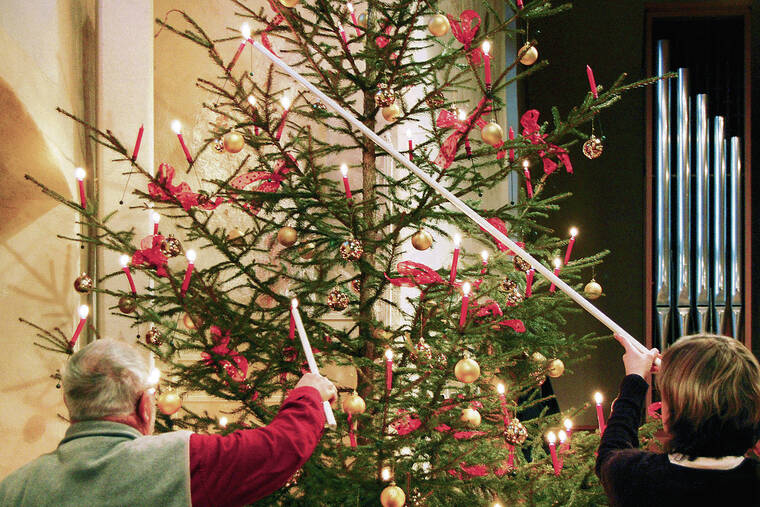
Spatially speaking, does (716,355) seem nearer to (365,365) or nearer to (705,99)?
(365,365)

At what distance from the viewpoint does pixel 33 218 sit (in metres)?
3.18

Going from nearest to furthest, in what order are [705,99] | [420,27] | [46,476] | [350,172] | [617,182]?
[46,476] → [420,27] → [350,172] → [705,99] → [617,182]

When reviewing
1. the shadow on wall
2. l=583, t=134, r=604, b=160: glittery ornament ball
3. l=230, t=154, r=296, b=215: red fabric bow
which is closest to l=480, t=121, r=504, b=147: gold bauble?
l=583, t=134, r=604, b=160: glittery ornament ball

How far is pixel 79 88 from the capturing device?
3359 millimetres

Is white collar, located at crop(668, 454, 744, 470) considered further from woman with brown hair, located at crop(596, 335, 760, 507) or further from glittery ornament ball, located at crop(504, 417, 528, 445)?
glittery ornament ball, located at crop(504, 417, 528, 445)

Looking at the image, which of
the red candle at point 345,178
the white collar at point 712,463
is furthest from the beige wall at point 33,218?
the white collar at point 712,463

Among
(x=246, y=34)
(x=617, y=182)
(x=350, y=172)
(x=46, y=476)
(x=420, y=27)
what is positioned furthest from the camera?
(x=617, y=182)

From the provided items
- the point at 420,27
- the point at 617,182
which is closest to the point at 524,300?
the point at 420,27

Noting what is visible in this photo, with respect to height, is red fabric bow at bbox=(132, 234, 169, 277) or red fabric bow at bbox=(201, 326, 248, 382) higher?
red fabric bow at bbox=(132, 234, 169, 277)

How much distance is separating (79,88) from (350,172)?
1.28 meters

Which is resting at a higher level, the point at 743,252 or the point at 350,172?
the point at 350,172

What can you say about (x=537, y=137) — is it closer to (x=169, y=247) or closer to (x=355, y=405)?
(x=355, y=405)

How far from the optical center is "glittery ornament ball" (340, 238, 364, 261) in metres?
2.19

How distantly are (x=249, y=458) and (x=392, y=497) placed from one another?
60 cm
